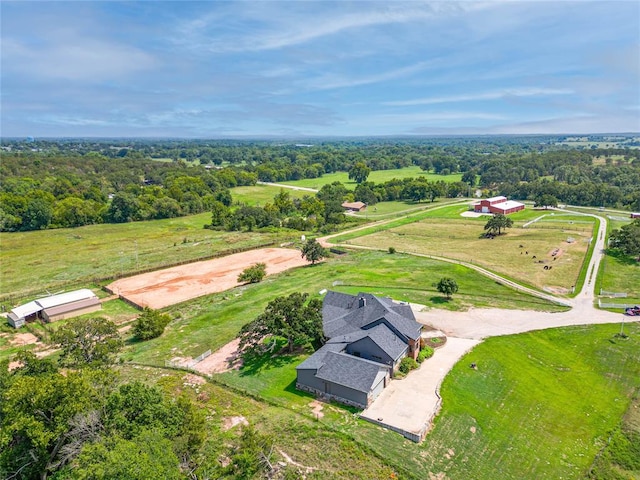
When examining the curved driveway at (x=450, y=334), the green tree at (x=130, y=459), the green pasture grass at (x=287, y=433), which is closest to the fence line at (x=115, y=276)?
the green pasture grass at (x=287, y=433)

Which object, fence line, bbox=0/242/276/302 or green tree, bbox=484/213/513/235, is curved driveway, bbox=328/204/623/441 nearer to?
green tree, bbox=484/213/513/235

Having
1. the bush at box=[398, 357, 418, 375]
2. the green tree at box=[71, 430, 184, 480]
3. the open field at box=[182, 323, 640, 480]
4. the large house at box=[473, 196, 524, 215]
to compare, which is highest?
the green tree at box=[71, 430, 184, 480]

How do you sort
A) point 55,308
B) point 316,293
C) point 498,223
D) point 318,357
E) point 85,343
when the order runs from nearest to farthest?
point 318,357 → point 85,343 → point 55,308 → point 316,293 → point 498,223

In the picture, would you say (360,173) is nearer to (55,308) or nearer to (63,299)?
(63,299)

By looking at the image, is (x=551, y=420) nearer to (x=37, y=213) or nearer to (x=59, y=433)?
(x=59, y=433)

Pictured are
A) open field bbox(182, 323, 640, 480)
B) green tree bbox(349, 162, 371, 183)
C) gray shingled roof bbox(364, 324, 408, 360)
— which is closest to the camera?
open field bbox(182, 323, 640, 480)

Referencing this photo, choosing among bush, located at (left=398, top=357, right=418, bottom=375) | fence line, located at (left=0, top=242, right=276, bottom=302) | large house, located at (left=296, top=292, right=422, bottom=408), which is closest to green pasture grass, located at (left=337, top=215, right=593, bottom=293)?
fence line, located at (left=0, top=242, right=276, bottom=302)

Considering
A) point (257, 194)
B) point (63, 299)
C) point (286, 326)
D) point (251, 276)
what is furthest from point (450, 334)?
point (257, 194)
